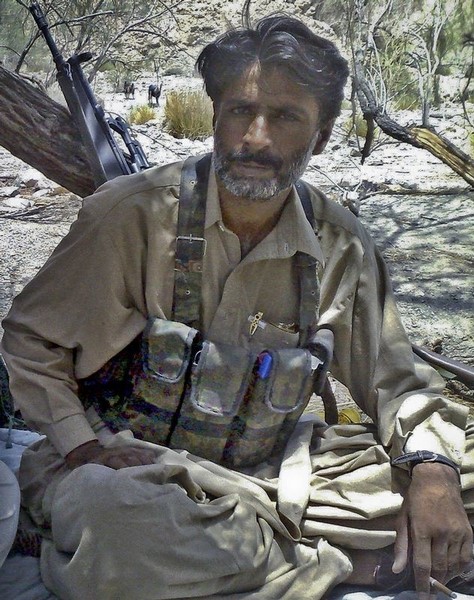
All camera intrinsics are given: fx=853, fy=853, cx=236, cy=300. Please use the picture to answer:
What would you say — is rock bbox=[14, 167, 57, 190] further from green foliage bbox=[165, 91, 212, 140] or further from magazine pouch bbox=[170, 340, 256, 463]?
magazine pouch bbox=[170, 340, 256, 463]

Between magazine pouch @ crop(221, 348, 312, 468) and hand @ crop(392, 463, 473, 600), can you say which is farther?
magazine pouch @ crop(221, 348, 312, 468)

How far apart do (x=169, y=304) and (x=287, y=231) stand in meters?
0.37

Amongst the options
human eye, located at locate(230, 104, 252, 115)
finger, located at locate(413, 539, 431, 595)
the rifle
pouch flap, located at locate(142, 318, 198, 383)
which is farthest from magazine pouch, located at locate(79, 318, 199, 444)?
the rifle

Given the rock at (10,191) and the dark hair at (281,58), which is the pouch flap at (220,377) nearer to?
the dark hair at (281,58)

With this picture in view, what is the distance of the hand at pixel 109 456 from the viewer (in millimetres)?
2045

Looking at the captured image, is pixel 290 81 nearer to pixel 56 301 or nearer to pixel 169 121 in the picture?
pixel 56 301

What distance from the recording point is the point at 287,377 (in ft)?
7.13

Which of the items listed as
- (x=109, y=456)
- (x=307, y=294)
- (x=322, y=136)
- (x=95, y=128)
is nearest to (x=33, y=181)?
(x=95, y=128)

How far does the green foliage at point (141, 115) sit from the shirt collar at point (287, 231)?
9.17 meters

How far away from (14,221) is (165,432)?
4741 mm

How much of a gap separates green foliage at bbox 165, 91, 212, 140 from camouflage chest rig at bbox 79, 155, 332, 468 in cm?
803

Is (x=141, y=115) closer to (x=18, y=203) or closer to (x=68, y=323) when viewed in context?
(x=18, y=203)

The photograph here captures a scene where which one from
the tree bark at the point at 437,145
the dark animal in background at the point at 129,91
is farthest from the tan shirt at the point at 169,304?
the dark animal in background at the point at 129,91

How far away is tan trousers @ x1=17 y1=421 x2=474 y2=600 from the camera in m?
1.83
